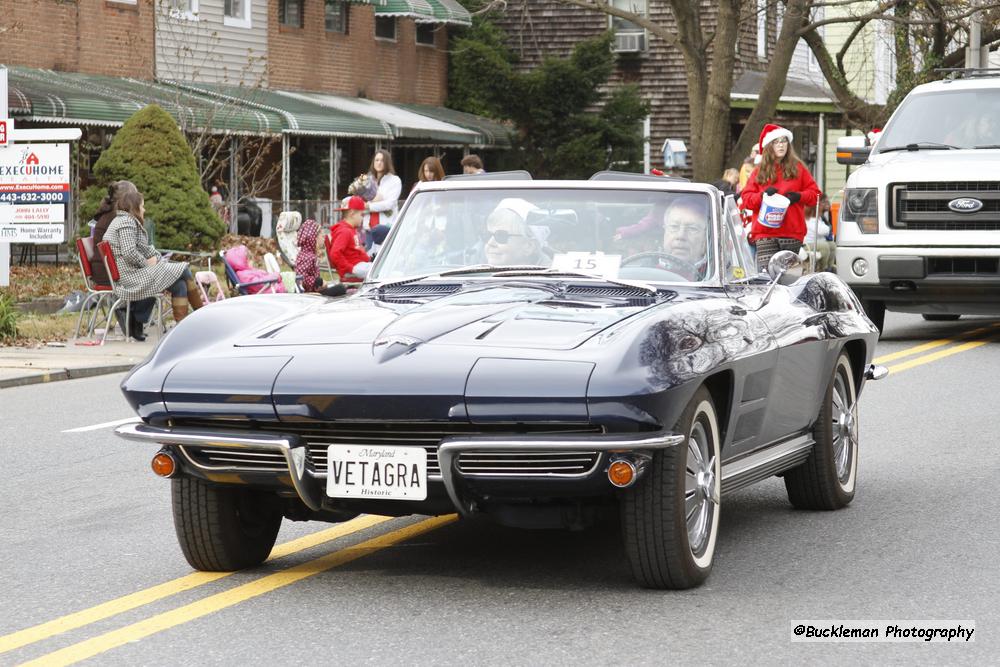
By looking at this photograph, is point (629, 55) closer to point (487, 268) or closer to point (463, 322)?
point (487, 268)

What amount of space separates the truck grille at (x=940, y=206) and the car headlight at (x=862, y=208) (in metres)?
0.15

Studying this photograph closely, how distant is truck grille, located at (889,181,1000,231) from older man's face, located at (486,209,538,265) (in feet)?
29.3

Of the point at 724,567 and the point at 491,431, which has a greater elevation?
the point at 491,431

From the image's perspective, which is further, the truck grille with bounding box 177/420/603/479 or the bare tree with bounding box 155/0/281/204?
the bare tree with bounding box 155/0/281/204

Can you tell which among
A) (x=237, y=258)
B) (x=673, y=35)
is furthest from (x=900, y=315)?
(x=673, y=35)

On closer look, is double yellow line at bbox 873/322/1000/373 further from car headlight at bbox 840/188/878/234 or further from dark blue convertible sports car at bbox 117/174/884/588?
dark blue convertible sports car at bbox 117/174/884/588

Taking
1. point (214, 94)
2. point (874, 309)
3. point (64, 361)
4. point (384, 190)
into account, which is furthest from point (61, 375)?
point (214, 94)

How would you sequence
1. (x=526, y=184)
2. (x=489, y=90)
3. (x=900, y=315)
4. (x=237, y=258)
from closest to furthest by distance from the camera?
(x=526, y=184) → (x=237, y=258) → (x=900, y=315) → (x=489, y=90)

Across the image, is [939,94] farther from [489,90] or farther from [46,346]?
[489,90]

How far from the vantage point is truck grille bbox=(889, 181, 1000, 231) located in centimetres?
1503

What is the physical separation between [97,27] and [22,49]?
2.13 m

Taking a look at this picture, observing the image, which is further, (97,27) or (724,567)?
(97,27)

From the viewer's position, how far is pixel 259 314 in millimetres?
6305

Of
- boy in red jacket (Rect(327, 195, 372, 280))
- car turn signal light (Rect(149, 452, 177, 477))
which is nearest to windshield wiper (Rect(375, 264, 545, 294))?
car turn signal light (Rect(149, 452, 177, 477))
